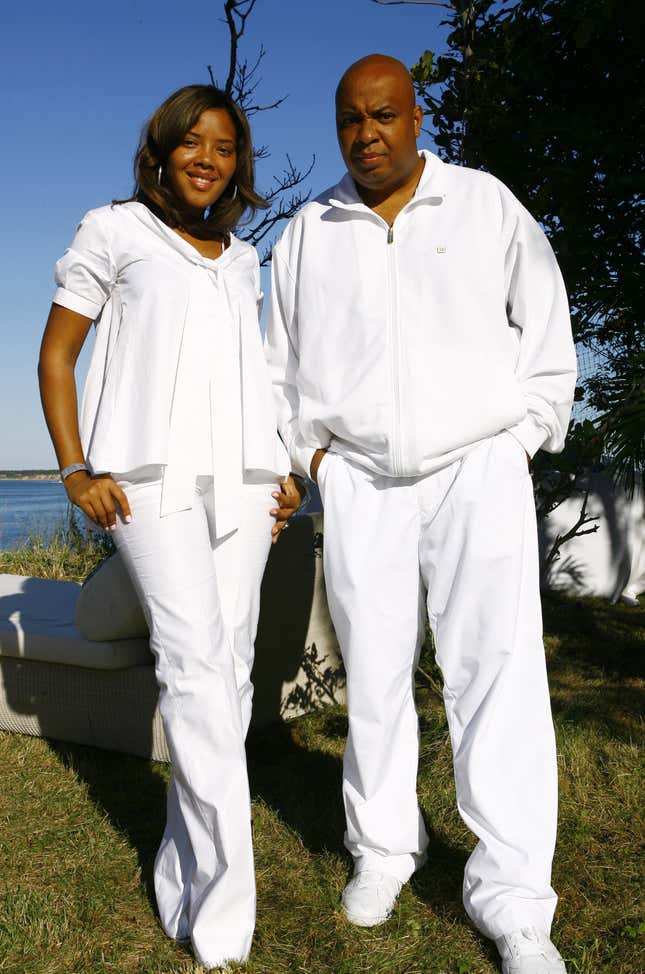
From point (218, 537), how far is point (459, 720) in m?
0.74

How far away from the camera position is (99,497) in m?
2.15

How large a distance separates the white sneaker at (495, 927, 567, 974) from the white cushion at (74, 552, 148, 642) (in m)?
1.73

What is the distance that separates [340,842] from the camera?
295cm

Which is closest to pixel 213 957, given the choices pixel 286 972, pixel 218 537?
pixel 286 972

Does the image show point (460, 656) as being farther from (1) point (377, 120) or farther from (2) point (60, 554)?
(2) point (60, 554)

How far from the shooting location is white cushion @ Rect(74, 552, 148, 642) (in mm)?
3391

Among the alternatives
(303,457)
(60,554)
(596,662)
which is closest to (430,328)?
Answer: (303,457)

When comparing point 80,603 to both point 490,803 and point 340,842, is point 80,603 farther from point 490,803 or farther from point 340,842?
point 490,803

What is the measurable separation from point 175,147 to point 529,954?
6.67ft

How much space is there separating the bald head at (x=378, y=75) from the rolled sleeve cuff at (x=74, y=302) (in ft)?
2.61

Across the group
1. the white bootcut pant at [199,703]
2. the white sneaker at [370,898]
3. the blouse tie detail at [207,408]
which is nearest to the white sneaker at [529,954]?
the white sneaker at [370,898]

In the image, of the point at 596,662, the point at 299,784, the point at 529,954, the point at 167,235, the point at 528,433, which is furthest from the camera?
the point at 596,662

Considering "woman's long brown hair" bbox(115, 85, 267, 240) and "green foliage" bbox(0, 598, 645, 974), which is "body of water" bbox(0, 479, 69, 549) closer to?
"green foliage" bbox(0, 598, 645, 974)

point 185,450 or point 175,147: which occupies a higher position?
point 175,147
